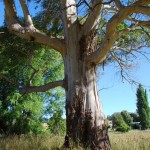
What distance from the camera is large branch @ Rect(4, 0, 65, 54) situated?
11.3 meters

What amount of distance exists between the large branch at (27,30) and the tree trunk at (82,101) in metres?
0.43

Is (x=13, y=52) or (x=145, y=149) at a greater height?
(x=13, y=52)

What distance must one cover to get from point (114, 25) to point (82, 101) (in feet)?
7.64

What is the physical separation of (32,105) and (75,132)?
18153mm

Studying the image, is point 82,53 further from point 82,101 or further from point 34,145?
point 34,145

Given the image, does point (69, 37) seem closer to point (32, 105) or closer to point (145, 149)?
point (145, 149)

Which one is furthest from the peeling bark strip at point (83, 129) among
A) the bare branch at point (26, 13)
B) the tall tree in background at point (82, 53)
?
the bare branch at point (26, 13)

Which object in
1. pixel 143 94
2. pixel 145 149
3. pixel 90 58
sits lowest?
pixel 145 149

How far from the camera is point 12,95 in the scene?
94.6 ft

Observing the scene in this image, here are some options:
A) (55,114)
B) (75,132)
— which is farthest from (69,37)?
(55,114)

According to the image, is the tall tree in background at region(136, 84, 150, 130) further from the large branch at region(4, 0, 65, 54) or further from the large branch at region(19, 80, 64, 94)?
the large branch at region(4, 0, 65, 54)

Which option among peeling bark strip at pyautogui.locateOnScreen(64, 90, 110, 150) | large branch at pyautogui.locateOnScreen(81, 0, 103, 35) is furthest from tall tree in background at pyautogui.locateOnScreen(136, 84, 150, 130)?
peeling bark strip at pyautogui.locateOnScreen(64, 90, 110, 150)

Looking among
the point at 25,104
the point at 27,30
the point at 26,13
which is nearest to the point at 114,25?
the point at 27,30

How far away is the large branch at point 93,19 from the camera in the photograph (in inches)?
428
